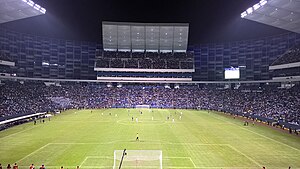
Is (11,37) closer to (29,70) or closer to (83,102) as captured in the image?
(29,70)

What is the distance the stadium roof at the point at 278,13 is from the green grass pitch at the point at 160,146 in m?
21.6

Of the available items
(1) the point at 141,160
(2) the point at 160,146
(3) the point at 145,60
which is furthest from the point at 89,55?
(1) the point at 141,160

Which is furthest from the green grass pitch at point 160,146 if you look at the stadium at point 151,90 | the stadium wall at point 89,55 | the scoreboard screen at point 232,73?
the stadium wall at point 89,55

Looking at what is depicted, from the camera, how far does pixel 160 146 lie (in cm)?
3456

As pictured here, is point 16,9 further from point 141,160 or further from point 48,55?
point 48,55

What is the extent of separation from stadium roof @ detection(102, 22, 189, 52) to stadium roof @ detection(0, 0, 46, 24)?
4240 cm

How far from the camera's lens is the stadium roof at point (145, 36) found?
93.8 metres

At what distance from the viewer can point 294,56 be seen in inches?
2778

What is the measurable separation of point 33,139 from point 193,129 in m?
28.4

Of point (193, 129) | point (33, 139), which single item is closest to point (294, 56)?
point (193, 129)

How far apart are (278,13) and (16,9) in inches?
1916

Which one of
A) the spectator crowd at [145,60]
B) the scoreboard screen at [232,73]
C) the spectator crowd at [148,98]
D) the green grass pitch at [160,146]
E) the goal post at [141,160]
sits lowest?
the green grass pitch at [160,146]

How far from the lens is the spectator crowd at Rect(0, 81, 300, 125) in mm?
67125

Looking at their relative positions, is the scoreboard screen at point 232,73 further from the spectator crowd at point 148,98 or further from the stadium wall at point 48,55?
the stadium wall at point 48,55
